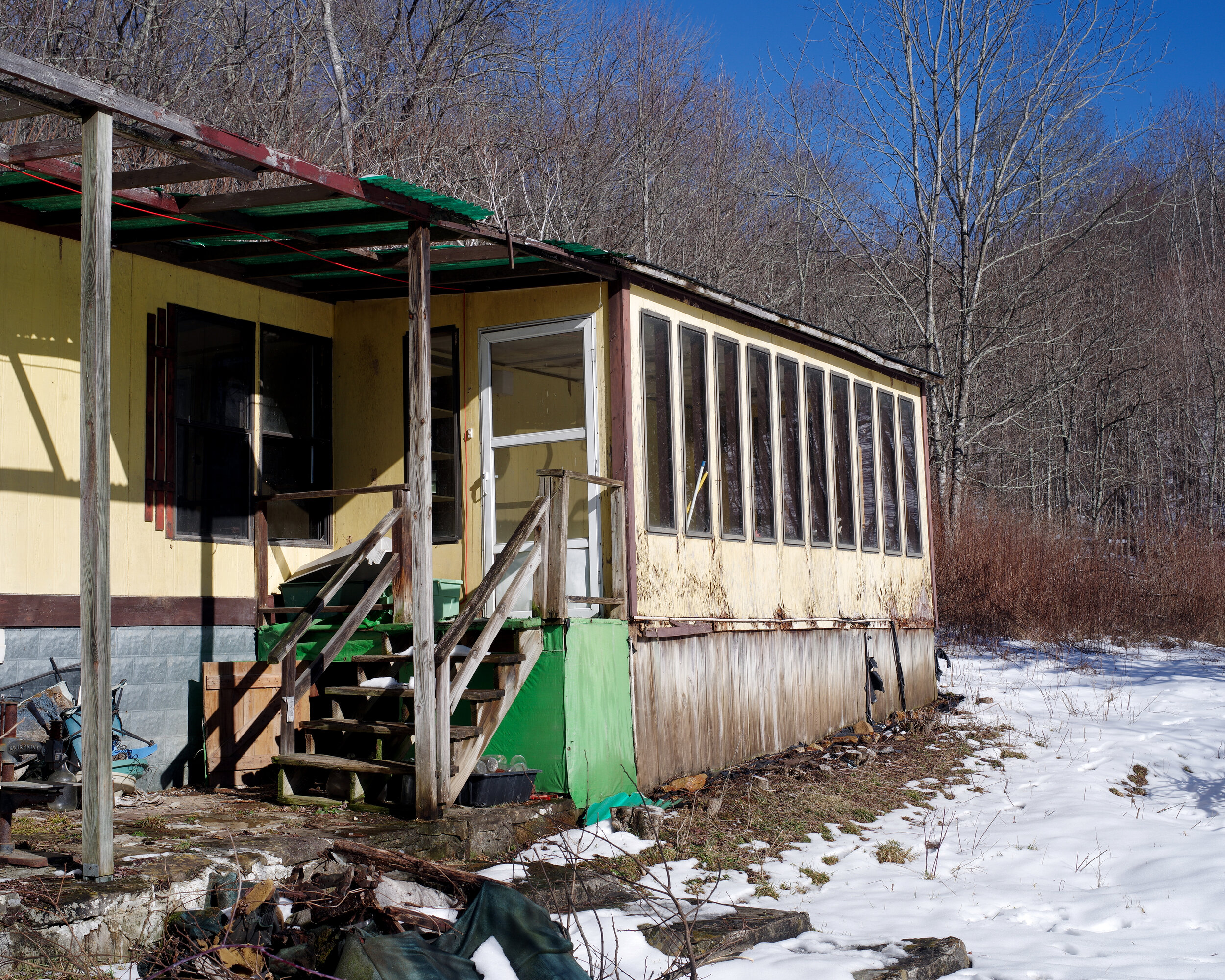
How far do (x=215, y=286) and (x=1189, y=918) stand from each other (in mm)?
7588

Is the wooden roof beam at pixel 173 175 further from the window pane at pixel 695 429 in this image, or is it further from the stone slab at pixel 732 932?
the window pane at pixel 695 429

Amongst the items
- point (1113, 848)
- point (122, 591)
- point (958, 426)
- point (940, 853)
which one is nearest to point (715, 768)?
point (940, 853)

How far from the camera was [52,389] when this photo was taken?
24.9 feet

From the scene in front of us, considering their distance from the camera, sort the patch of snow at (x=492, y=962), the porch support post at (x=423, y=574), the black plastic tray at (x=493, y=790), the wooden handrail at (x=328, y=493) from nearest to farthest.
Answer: the patch of snow at (x=492, y=962), the porch support post at (x=423, y=574), the black plastic tray at (x=493, y=790), the wooden handrail at (x=328, y=493)

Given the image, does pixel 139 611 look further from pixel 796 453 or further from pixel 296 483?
pixel 796 453

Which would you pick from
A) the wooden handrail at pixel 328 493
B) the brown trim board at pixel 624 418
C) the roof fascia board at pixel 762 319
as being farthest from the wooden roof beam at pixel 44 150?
the roof fascia board at pixel 762 319

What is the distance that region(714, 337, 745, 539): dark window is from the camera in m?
10.1

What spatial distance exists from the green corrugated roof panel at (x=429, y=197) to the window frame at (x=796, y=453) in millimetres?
4514

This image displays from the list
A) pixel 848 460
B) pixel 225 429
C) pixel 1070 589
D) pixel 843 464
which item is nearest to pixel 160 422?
pixel 225 429

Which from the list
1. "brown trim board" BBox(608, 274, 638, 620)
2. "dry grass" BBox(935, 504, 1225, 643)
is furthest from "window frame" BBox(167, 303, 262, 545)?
"dry grass" BBox(935, 504, 1225, 643)

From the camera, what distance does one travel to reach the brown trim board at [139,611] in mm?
7207

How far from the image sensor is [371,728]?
7.41 meters

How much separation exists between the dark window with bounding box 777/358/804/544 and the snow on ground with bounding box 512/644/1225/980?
9.02 ft

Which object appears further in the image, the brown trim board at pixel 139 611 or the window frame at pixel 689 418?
the window frame at pixel 689 418
